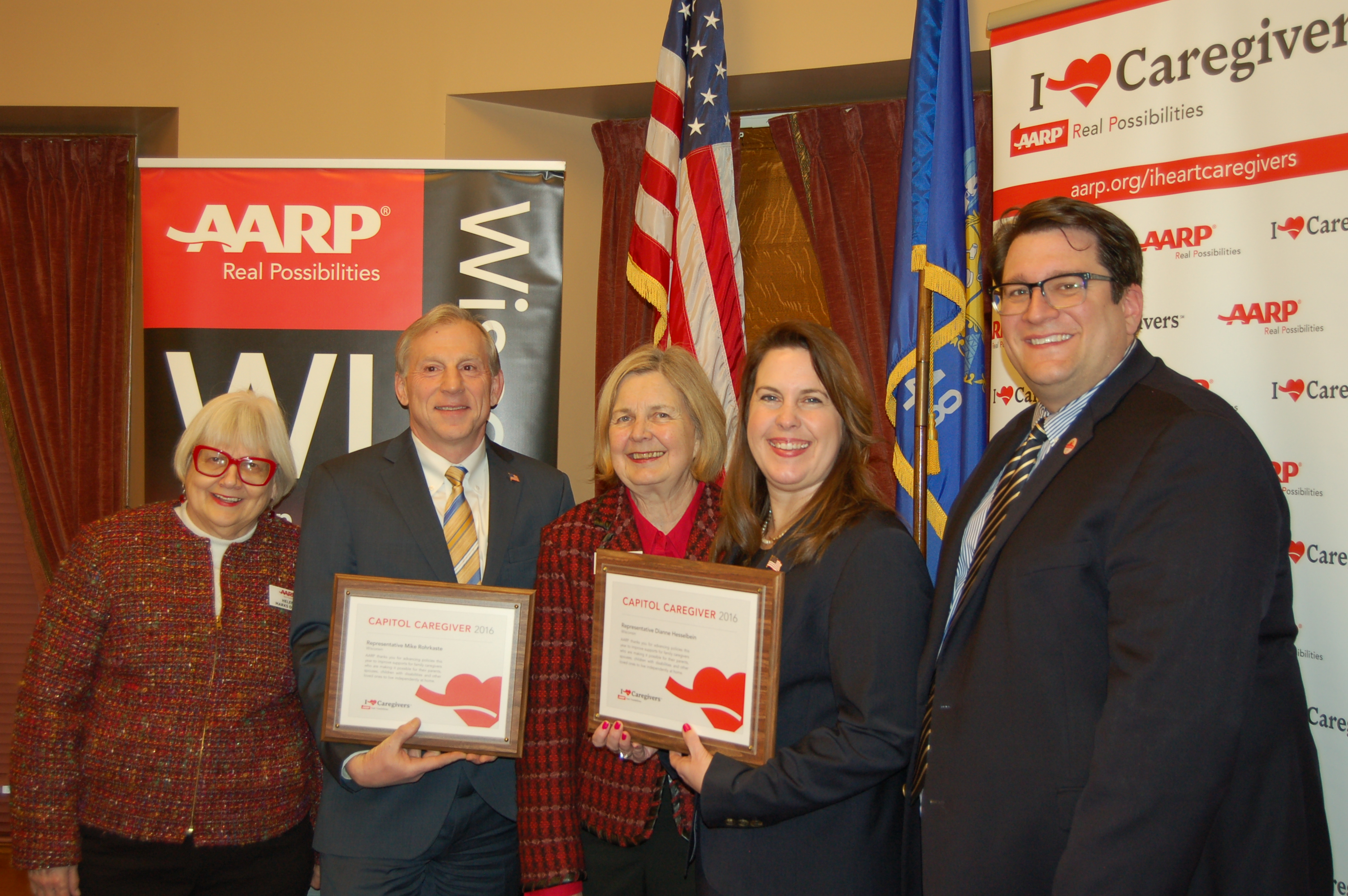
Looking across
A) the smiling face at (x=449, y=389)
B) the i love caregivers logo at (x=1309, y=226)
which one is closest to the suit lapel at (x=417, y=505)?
the smiling face at (x=449, y=389)

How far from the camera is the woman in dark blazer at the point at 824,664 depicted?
1802 millimetres

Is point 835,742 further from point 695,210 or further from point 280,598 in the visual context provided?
point 695,210

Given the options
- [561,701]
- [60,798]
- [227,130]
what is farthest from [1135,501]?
[227,130]

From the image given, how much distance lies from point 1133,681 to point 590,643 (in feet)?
4.11

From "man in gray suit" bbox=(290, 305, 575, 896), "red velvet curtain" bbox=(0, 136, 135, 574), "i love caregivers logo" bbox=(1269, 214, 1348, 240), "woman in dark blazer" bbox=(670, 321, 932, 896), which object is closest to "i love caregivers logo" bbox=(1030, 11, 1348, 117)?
"i love caregivers logo" bbox=(1269, 214, 1348, 240)

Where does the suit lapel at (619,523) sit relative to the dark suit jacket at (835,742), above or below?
above

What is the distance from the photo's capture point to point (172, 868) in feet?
7.88

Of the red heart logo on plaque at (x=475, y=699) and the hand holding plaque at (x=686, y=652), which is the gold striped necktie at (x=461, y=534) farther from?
the hand holding plaque at (x=686, y=652)

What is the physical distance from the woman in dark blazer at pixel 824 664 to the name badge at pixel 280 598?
4.19 feet

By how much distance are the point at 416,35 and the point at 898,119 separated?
2287 mm

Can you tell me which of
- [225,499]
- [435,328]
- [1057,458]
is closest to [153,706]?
[225,499]

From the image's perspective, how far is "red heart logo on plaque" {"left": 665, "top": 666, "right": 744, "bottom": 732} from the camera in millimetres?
1876

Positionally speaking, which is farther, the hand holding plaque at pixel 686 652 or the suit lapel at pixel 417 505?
the suit lapel at pixel 417 505

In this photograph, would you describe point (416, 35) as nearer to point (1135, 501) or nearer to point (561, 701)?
point (561, 701)
